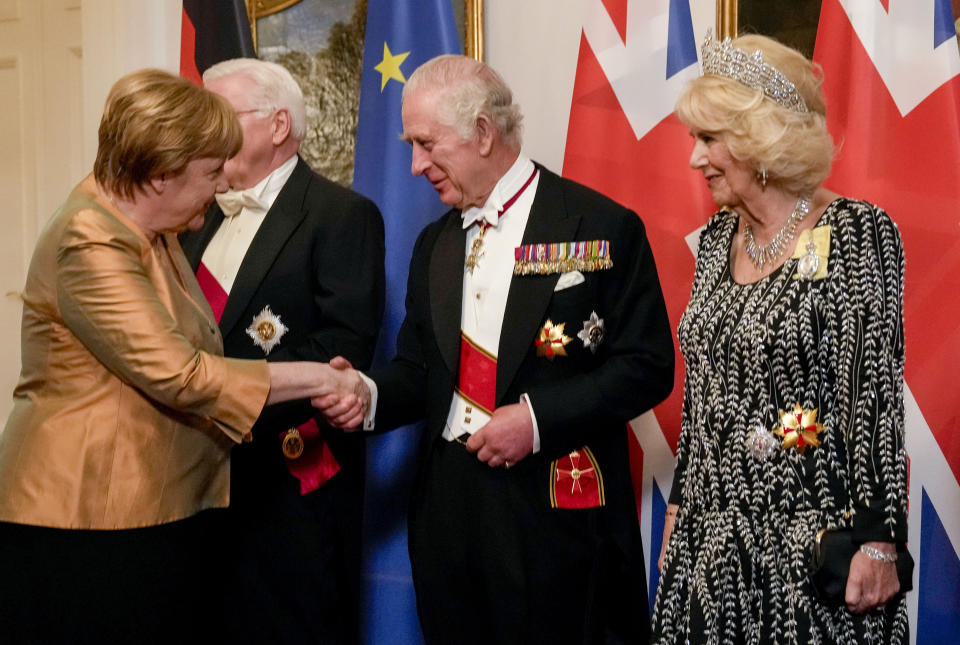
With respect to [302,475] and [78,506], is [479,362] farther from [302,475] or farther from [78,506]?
[78,506]

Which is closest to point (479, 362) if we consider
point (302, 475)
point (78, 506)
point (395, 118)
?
point (302, 475)

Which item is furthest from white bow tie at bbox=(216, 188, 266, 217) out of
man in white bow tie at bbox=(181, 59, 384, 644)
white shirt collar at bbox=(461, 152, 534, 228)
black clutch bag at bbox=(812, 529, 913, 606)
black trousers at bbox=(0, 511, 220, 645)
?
black clutch bag at bbox=(812, 529, 913, 606)

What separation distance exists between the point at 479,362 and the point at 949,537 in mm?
1354

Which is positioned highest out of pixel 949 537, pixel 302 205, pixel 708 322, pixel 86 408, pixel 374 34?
pixel 374 34

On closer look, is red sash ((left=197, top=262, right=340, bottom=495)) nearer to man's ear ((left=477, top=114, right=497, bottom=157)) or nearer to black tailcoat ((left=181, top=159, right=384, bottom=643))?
black tailcoat ((left=181, top=159, right=384, bottom=643))

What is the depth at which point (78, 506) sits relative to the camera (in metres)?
1.93

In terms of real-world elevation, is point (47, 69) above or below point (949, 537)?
above

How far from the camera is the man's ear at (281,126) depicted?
2.75 metres

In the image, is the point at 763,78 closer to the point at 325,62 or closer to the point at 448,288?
the point at 448,288

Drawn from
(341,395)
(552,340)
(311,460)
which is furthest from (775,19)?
(311,460)

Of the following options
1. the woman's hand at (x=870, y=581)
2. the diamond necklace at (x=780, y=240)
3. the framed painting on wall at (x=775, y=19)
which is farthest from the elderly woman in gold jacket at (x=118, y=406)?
the framed painting on wall at (x=775, y=19)

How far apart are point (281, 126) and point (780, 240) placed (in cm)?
135

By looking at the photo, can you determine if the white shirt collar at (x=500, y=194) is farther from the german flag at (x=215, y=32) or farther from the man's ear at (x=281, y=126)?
the german flag at (x=215, y=32)

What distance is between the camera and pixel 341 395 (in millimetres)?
2422
